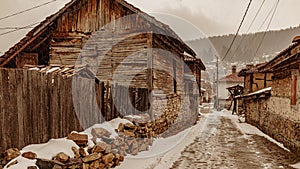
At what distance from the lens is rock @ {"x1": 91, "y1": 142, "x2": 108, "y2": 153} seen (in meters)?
6.30

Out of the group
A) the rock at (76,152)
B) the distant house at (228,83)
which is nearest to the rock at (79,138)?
the rock at (76,152)

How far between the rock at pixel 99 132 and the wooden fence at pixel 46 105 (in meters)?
0.26

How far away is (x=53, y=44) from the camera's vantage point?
1288cm

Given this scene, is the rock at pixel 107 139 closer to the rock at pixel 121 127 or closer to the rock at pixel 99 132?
the rock at pixel 99 132

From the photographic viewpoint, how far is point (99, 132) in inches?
278

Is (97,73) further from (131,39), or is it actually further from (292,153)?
(292,153)

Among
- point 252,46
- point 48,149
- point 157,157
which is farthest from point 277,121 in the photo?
point 252,46

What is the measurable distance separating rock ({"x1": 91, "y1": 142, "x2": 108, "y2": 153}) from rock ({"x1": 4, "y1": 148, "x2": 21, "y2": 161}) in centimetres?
193

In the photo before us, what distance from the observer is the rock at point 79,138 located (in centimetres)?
606

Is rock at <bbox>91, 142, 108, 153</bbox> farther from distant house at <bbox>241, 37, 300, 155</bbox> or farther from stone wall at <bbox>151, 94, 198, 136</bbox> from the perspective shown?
distant house at <bbox>241, 37, 300, 155</bbox>

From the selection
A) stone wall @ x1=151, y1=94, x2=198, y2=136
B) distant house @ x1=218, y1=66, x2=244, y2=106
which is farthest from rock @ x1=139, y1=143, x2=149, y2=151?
distant house @ x1=218, y1=66, x2=244, y2=106

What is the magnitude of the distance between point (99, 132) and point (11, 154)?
2.75m

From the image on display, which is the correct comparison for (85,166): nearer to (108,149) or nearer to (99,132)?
(108,149)

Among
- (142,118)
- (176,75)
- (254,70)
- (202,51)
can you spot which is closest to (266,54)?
(202,51)
